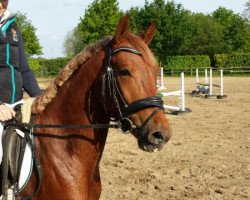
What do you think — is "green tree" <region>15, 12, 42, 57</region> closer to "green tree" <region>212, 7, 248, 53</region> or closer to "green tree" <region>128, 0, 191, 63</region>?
"green tree" <region>128, 0, 191, 63</region>

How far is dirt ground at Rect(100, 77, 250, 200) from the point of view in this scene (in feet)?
19.1

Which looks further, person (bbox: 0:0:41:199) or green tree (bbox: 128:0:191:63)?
green tree (bbox: 128:0:191:63)

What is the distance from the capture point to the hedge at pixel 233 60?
47.7 meters

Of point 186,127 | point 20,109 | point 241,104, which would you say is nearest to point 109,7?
point 241,104

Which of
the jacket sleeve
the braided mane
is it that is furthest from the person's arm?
the jacket sleeve

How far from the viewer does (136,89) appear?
2.65 meters

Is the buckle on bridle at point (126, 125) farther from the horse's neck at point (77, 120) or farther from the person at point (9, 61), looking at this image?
the person at point (9, 61)

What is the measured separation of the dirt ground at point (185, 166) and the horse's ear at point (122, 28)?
3.38 metres

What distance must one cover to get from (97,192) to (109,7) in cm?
4252

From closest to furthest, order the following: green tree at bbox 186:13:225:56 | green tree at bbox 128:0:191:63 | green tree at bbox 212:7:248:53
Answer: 1. green tree at bbox 128:0:191:63
2. green tree at bbox 186:13:225:56
3. green tree at bbox 212:7:248:53

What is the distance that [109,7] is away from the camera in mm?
44219

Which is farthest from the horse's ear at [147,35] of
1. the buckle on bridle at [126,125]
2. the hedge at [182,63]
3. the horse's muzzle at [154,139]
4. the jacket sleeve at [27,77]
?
the hedge at [182,63]

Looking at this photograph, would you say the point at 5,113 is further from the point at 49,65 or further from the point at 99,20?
the point at 49,65

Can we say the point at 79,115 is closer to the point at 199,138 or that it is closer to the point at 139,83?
the point at 139,83
